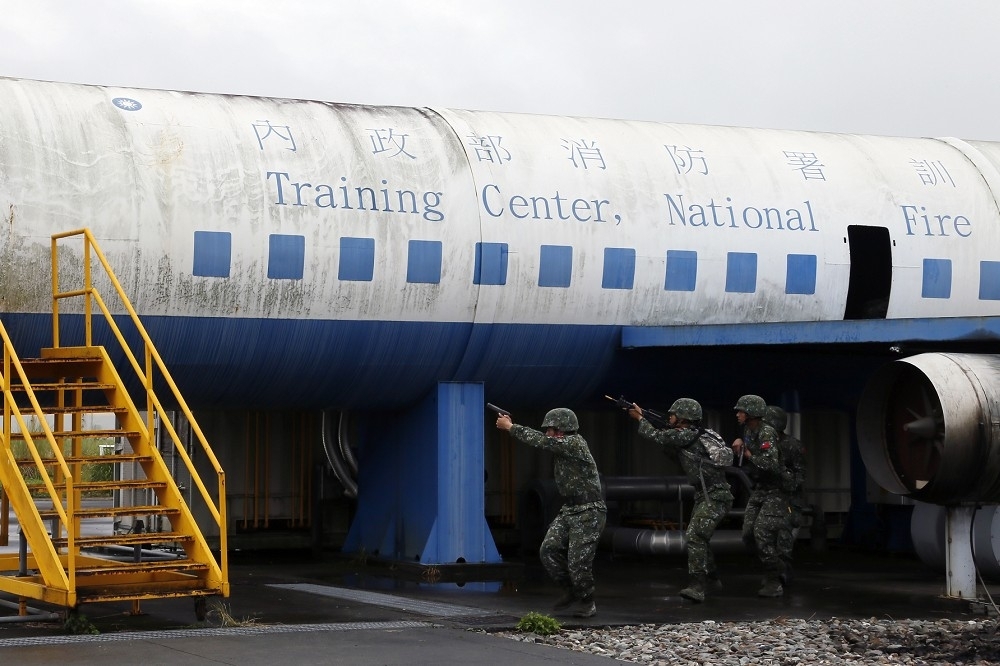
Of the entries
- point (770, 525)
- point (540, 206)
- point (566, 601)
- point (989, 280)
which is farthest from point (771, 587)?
point (989, 280)

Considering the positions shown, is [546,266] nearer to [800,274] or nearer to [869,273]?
[800,274]

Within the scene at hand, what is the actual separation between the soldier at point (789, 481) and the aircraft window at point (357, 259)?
15.0 ft

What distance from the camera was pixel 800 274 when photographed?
17906 millimetres

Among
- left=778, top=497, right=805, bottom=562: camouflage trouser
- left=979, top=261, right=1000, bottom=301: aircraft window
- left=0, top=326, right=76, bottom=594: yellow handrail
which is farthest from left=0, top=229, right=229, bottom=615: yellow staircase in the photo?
left=979, top=261, right=1000, bottom=301: aircraft window

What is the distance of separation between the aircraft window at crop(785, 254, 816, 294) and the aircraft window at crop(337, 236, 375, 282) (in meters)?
5.15

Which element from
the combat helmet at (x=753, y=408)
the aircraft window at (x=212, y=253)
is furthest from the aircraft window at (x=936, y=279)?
the aircraft window at (x=212, y=253)

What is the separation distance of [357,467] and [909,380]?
28.5 ft

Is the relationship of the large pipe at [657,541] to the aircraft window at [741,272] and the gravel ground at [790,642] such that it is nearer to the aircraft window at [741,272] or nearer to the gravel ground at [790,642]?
the aircraft window at [741,272]

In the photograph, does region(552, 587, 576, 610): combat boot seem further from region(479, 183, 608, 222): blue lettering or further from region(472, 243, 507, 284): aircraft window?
region(479, 183, 608, 222): blue lettering

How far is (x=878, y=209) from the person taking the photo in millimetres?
18391

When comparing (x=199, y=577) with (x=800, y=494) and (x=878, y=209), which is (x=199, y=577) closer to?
(x=800, y=494)

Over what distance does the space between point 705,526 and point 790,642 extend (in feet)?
10.4

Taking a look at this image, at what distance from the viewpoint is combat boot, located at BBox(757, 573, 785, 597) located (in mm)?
15203

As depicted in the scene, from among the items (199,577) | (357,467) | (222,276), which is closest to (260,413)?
(357,467)
